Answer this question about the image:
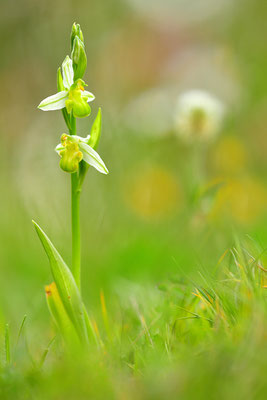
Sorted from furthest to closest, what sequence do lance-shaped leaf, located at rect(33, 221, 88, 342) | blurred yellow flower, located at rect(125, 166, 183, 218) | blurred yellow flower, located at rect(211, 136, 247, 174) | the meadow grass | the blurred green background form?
Result: blurred yellow flower, located at rect(211, 136, 247, 174) → blurred yellow flower, located at rect(125, 166, 183, 218) → the blurred green background → lance-shaped leaf, located at rect(33, 221, 88, 342) → the meadow grass

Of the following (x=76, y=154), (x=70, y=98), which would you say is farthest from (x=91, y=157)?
(x=70, y=98)

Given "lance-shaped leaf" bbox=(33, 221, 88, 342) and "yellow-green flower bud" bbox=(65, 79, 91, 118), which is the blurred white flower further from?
"lance-shaped leaf" bbox=(33, 221, 88, 342)

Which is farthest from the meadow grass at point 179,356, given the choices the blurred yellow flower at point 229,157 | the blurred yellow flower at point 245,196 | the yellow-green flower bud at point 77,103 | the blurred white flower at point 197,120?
the blurred yellow flower at point 229,157

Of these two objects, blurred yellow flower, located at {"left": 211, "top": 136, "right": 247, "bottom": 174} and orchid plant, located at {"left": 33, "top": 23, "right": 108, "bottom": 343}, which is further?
blurred yellow flower, located at {"left": 211, "top": 136, "right": 247, "bottom": 174}

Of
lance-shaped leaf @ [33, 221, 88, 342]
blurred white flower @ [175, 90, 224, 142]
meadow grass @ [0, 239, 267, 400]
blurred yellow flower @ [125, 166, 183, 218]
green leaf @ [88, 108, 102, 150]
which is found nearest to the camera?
meadow grass @ [0, 239, 267, 400]

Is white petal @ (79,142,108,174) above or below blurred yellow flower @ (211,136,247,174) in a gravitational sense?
above

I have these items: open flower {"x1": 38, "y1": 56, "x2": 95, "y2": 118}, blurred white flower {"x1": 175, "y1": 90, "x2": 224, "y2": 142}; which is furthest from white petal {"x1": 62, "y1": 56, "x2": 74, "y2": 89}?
blurred white flower {"x1": 175, "y1": 90, "x2": 224, "y2": 142}

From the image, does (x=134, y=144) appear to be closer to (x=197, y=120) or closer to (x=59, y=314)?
(x=197, y=120)
